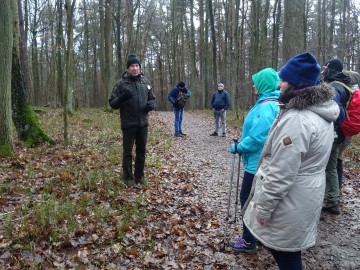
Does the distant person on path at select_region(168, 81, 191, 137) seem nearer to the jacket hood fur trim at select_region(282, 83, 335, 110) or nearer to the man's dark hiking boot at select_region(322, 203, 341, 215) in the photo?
the man's dark hiking boot at select_region(322, 203, 341, 215)

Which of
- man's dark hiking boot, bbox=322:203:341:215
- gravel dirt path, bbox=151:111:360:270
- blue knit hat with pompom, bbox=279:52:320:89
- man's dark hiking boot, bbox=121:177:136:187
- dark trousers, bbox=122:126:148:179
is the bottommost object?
gravel dirt path, bbox=151:111:360:270

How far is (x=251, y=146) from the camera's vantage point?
3789 millimetres

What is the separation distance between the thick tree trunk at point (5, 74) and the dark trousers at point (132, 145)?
289 cm

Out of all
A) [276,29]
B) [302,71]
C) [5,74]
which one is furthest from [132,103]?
[276,29]

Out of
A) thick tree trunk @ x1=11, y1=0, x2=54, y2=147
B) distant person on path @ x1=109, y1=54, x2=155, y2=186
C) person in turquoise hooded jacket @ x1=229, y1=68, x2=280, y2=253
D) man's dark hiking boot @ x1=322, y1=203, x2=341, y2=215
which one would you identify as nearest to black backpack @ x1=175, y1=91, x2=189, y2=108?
thick tree trunk @ x1=11, y1=0, x2=54, y2=147

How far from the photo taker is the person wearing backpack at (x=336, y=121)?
4902mm

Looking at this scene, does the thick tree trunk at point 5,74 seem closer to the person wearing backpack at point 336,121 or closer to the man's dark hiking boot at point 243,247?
the man's dark hiking boot at point 243,247

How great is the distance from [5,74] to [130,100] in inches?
123

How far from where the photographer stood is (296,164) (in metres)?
2.41

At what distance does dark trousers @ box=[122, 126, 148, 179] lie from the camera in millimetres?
6125

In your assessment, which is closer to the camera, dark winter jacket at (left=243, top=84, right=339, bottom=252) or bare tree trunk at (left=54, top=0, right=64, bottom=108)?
dark winter jacket at (left=243, top=84, right=339, bottom=252)

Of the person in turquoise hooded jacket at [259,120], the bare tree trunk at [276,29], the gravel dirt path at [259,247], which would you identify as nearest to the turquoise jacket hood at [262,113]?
the person in turquoise hooded jacket at [259,120]

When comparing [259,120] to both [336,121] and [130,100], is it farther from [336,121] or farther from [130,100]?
[130,100]

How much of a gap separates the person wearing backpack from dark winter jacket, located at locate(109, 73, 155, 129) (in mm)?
3241
